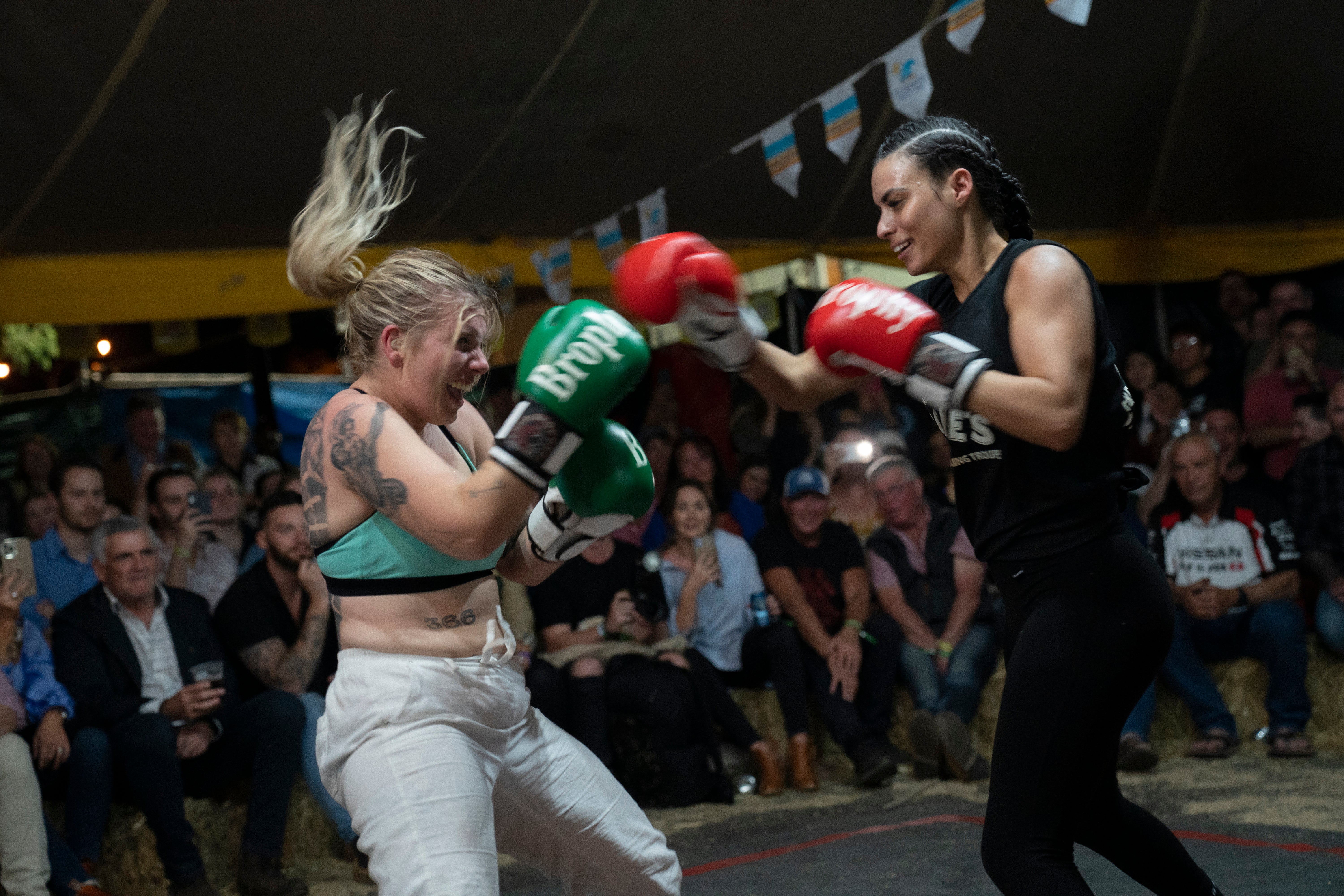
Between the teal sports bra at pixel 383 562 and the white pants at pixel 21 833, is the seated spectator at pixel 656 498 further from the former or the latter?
the teal sports bra at pixel 383 562

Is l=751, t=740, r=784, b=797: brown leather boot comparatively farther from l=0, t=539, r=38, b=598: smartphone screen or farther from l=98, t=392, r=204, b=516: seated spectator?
l=98, t=392, r=204, b=516: seated spectator

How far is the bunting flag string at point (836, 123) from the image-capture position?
404cm

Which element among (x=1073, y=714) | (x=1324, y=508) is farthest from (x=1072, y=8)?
(x=1073, y=714)

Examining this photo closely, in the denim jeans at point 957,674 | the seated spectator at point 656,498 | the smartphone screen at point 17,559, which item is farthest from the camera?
the seated spectator at point 656,498

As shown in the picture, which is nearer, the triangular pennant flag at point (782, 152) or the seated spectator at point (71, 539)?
the seated spectator at point (71, 539)

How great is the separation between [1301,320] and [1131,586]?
4.77 m

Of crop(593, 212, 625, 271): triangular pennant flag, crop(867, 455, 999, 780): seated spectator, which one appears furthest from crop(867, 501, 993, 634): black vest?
crop(593, 212, 625, 271): triangular pennant flag

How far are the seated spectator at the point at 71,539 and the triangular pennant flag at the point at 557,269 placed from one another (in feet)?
7.65

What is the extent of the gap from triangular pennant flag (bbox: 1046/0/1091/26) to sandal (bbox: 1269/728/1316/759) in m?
2.95

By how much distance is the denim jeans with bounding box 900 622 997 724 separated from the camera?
15.7 feet

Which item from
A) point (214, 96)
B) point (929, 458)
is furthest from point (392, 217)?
point (929, 458)

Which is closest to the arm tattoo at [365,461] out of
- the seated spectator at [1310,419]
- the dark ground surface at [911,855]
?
the dark ground surface at [911,855]

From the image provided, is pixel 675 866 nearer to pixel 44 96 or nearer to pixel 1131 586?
pixel 1131 586

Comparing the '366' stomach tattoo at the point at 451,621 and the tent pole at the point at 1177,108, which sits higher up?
the tent pole at the point at 1177,108
